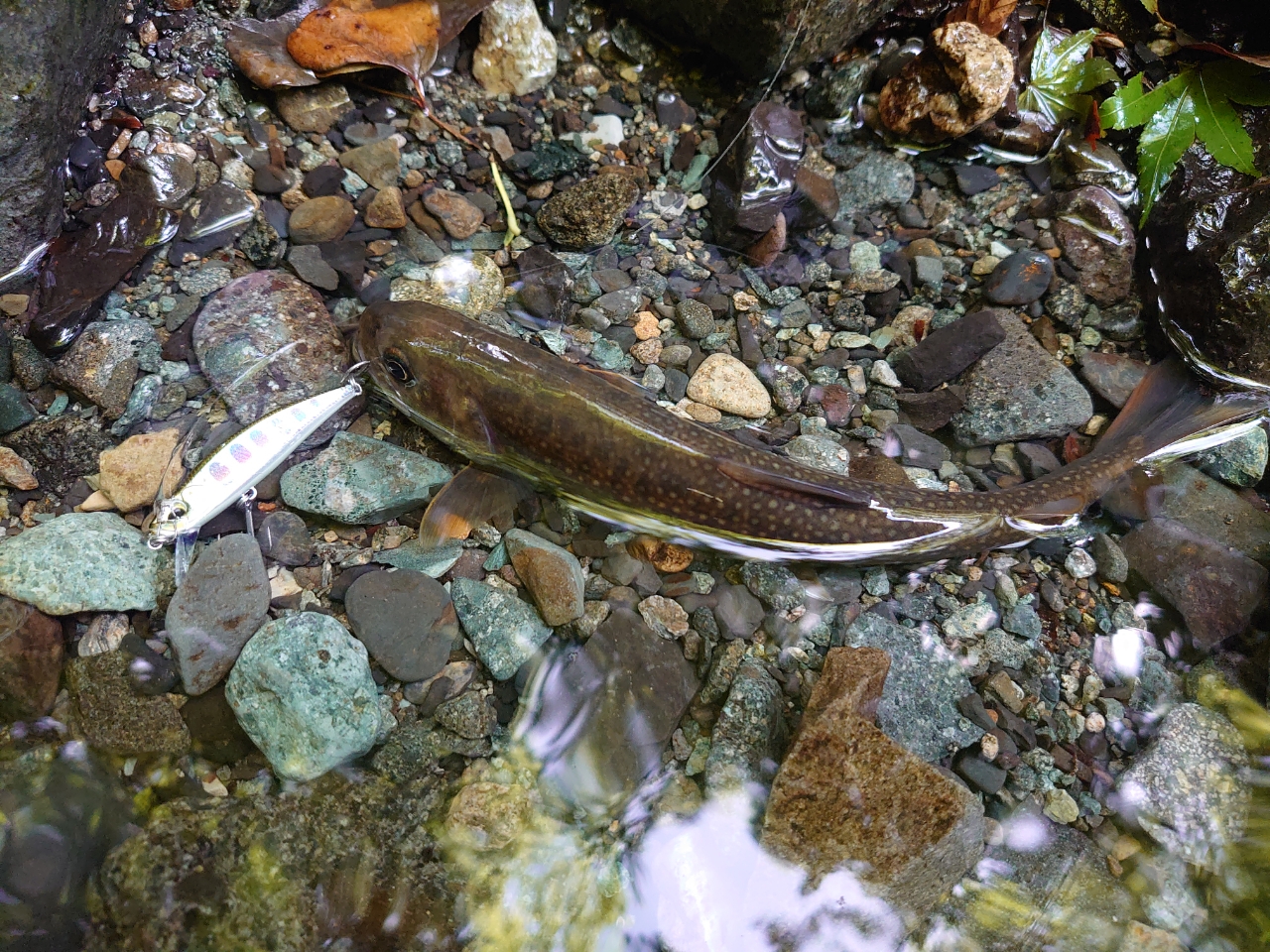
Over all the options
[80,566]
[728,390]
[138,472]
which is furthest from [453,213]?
[80,566]

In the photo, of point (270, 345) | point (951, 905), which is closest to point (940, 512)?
point (951, 905)

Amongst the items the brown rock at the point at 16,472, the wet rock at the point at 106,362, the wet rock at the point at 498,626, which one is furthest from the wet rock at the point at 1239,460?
the brown rock at the point at 16,472

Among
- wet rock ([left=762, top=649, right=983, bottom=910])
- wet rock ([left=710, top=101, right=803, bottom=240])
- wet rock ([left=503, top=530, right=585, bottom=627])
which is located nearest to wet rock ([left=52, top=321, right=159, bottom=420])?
wet rock ([left=503, top=530, right=585, bottom=627])

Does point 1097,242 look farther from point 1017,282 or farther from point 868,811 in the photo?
point 868,811

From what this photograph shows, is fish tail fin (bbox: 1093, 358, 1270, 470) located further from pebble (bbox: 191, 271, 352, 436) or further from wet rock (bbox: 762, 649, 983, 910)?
pebble (bbox: 191, 271, 352, 436)

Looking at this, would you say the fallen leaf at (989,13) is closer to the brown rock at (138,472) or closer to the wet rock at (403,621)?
the wet rock at (403,621)
